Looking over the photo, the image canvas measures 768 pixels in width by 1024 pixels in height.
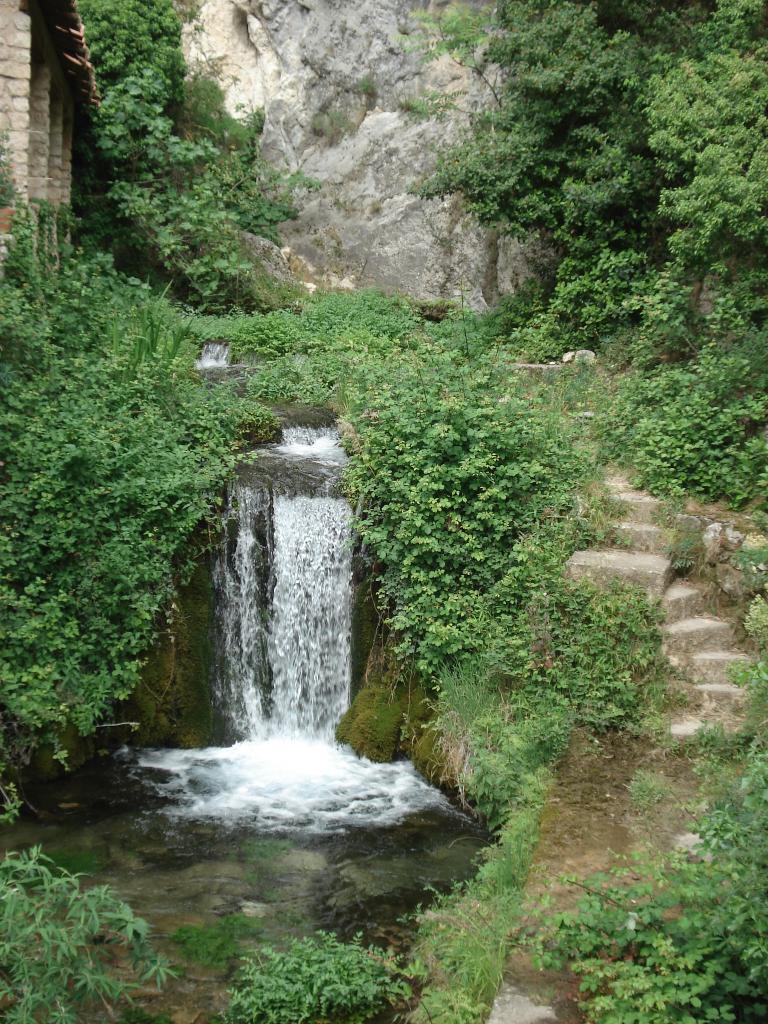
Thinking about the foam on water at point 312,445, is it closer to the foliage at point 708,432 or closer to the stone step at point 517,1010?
the foliage at point 708,432

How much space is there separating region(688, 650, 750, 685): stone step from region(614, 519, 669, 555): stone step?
1087 mm

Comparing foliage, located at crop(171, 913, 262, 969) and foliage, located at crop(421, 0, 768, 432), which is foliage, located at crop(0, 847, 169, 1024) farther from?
foliage, located at crop(421, 0, 768, 432)

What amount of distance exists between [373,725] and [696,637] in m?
2.66

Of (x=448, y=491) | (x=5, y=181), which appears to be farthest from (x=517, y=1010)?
(x=5, y=181)

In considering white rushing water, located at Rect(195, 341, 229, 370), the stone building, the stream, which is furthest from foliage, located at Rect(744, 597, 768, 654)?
white rushing water, located at Rect(195, 341, 229, 370)

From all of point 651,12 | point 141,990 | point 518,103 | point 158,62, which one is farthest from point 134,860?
point 158,62

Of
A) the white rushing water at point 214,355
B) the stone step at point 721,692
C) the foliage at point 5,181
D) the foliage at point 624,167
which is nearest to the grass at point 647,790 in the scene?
the stone step at point 721,692

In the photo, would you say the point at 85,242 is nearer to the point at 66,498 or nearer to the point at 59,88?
the point at 59,88

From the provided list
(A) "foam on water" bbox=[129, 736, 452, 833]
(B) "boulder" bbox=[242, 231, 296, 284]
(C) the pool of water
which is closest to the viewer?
(C) the pool of water

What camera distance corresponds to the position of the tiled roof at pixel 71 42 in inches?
377

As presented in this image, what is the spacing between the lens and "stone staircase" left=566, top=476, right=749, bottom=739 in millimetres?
6250

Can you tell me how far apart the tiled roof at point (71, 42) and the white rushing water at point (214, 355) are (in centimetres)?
369

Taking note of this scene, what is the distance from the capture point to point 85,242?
1422 cm

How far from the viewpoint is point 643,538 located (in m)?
7.47
